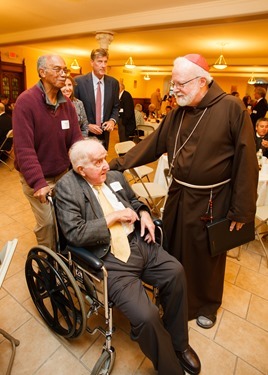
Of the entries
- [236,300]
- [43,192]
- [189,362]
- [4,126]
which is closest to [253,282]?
[236,300]

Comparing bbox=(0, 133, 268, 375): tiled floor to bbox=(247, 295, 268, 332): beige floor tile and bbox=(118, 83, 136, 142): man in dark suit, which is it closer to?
bbox=(247, 295, 268, 332): beige floor tile

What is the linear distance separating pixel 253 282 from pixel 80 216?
1.68 m

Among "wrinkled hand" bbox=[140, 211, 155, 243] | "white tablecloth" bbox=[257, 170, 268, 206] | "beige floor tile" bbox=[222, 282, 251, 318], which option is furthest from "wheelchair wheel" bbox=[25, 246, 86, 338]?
"white tablecloth" bbox=[257, 170, 268, 206]

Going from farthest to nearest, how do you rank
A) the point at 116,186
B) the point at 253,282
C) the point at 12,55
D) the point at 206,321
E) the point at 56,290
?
the point at 12,55 → the point at 253,282 → the point at 206,321 → the point at 116,186 → the point at 56,290

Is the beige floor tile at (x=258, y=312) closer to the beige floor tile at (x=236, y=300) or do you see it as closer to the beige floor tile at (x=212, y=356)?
the beige floor tile at (x=236, y=300)

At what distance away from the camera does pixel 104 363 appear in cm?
130

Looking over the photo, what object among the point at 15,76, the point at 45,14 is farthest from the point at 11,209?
the point at 15,76

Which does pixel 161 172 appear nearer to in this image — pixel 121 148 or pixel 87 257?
pixel 121 148

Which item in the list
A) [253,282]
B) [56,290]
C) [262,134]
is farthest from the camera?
[262,134]

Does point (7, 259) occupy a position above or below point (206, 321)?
above

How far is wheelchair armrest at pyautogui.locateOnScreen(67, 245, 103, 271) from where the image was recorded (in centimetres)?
116

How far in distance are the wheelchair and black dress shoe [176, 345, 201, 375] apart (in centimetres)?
33

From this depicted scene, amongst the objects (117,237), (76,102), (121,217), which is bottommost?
(117,237)

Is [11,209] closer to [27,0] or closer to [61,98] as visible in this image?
[61,98]
